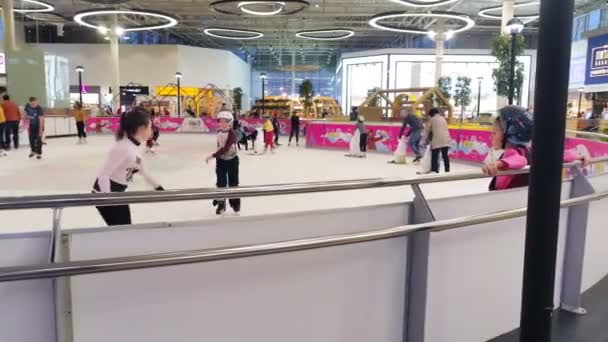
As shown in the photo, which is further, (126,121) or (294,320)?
(126,121)

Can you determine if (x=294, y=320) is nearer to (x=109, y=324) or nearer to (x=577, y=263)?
(x=109, y=324)

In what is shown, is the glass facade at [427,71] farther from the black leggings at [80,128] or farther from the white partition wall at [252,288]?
the white partition wall at [252,288]

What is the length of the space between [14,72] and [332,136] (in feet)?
44.4

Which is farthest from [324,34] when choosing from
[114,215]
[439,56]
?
[114,215]

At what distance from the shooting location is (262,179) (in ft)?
29.6

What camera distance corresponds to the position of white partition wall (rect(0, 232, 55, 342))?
141 centimetres

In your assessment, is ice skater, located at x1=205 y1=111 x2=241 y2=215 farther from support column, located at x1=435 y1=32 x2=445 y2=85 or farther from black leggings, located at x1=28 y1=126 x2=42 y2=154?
support column, located at x1=435 y1=32 x2=445 y2=85

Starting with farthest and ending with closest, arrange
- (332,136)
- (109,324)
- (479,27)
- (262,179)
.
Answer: (479,27), (332,136), (262,179), (109,324)

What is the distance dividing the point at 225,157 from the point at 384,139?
377 inches

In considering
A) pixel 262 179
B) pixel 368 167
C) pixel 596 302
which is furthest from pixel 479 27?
pixel 596 302

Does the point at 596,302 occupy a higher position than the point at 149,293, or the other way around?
the point at 149,293

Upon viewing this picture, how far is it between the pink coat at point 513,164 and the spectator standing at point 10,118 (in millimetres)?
13429

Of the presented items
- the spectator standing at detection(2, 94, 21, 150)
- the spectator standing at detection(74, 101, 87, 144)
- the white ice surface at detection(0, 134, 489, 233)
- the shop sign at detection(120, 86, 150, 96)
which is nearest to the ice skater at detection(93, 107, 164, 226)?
the white ice surface at detection(0, 134, 489, 233)

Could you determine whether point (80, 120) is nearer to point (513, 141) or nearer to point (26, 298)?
point (513, 141)
